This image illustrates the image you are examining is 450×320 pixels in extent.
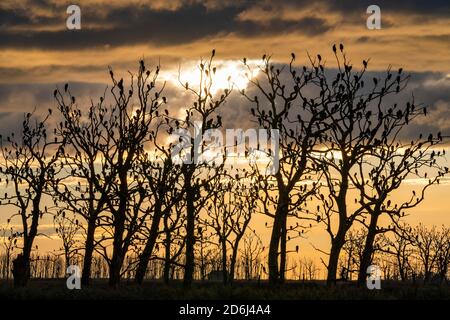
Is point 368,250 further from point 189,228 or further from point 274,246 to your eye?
point 189,228

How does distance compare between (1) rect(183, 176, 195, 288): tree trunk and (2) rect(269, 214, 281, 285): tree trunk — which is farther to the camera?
(2) rect(269, 214, 281, 285): tree trunk

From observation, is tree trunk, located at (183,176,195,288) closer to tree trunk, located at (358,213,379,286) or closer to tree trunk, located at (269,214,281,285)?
tree trunk, located at (269,214,281,285)

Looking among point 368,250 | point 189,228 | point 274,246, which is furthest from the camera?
point 368,250

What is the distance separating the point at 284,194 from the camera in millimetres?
29344

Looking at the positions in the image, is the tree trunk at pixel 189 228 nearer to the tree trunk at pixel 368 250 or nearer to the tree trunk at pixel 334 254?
the tree trunk at pixel 334 254
